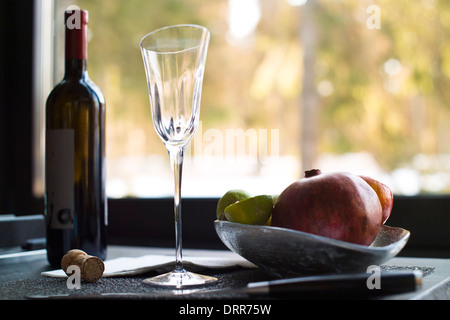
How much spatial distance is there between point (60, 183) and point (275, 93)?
113cm

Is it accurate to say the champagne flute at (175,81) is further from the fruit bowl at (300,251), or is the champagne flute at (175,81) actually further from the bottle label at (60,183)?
the bottle label at (60,183)

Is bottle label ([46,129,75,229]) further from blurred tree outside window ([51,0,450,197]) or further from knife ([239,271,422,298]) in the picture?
blurred tree outside window ([51,0,450,197])

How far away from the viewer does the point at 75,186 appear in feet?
2.60

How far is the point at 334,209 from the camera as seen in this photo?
1.82ft

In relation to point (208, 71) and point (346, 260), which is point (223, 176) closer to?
point (208, 71)

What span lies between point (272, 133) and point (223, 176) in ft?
0.69

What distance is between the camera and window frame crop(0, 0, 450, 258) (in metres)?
1.31

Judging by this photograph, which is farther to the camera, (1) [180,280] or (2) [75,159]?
(2) [75,159]

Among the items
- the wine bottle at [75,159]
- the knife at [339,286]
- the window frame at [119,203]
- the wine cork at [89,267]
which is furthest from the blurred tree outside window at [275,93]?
the knife at [339,286]

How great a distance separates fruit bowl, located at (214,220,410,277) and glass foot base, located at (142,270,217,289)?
0.18 feet

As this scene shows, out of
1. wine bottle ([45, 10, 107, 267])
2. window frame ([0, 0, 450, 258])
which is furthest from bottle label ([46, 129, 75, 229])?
window frame ([0, 0, 450, 258])

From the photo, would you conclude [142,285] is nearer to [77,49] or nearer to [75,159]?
[75,159]

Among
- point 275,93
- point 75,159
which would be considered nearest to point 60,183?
point 75,159
